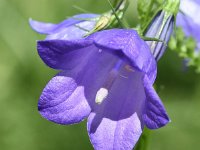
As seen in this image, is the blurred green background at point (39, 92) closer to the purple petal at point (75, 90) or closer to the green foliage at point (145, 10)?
the purple petal at point (75, 90)

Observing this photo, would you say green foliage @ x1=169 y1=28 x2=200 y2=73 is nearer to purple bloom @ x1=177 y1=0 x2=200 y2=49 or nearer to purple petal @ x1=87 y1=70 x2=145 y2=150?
purple bloom @ x1=177 y1=0 x2=200 y2=49

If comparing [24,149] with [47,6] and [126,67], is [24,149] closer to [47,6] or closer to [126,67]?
[47,6]

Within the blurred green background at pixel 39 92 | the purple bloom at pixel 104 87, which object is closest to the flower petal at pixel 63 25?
the purple bloom at pixel 104 87

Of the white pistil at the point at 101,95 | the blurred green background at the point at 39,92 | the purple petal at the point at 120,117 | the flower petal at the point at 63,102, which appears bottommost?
the blurred green background at the point at 39,92

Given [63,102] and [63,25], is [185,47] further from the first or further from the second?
[63,102]

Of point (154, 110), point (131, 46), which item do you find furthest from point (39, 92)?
point (154, 110)

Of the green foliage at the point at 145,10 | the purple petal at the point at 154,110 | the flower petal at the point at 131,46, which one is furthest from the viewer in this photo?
the green foliage at the point at 145,10

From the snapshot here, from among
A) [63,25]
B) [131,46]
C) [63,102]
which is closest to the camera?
[131,46]
